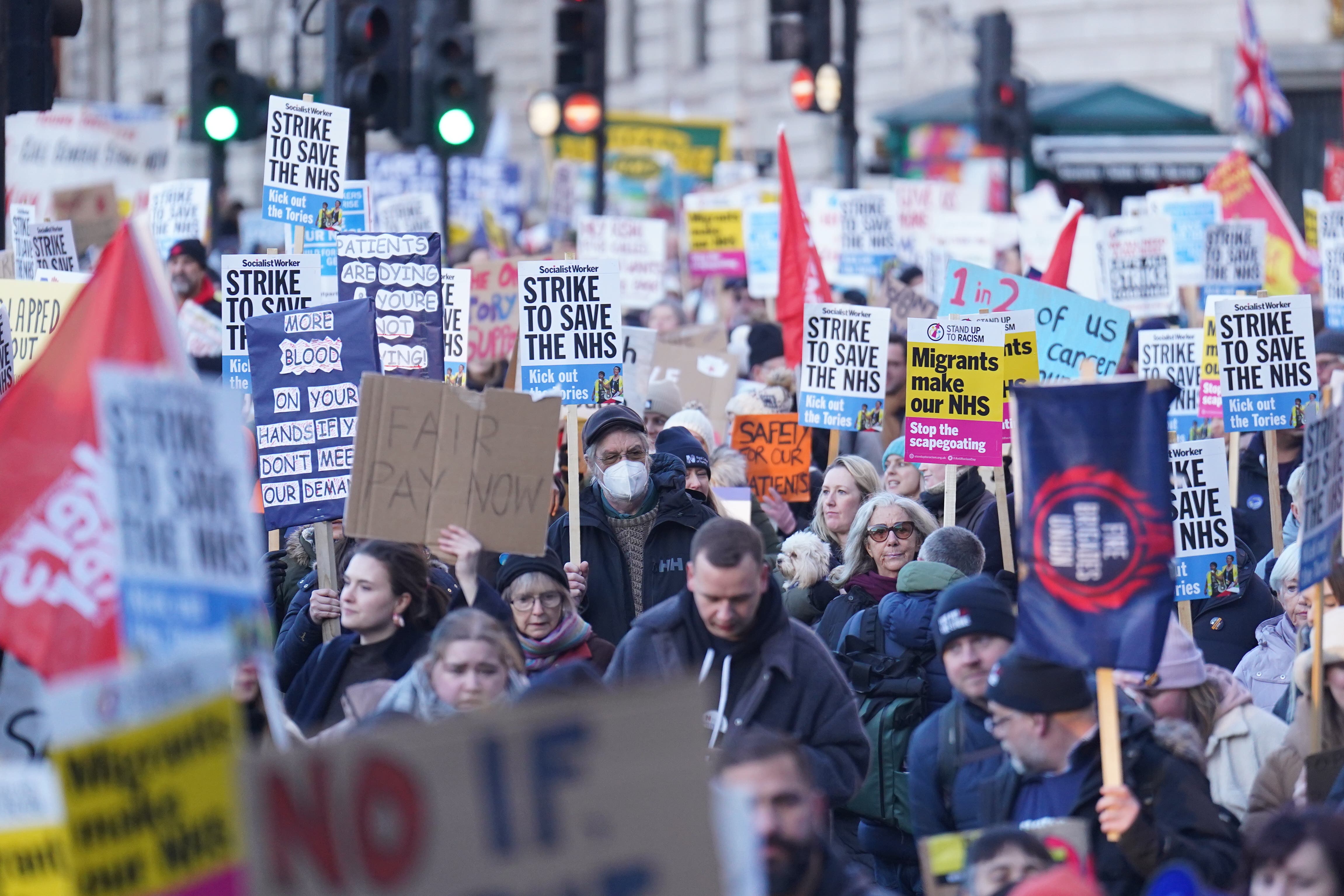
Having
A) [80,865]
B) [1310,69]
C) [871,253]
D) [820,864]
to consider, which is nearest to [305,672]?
[820,864]

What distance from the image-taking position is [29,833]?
402 centimetres

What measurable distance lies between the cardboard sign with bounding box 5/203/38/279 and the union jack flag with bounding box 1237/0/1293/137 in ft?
44.4

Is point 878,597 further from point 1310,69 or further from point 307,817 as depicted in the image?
point 1310,69

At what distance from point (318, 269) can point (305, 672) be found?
314 cm

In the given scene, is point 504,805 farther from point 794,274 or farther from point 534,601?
point 794,274

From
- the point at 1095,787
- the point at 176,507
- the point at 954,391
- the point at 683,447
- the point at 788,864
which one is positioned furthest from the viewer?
the point at 954,391

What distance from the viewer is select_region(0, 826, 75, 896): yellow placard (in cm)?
397

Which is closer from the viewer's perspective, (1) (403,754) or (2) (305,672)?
(1) (403,754)

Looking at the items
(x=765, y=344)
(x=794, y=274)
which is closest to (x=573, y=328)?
(x=794, y=274)

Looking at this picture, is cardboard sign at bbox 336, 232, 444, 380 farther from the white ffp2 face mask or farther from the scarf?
the scarf

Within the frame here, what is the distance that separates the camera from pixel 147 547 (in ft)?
12.8

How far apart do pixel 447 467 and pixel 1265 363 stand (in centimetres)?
422

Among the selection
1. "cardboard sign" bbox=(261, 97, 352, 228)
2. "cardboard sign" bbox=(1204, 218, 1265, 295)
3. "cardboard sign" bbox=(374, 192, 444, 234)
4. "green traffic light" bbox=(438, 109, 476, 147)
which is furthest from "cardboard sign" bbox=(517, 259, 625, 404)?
"cardboard sign" bbox=(374, 192, 444, 234)

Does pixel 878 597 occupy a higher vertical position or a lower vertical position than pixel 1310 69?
lower
